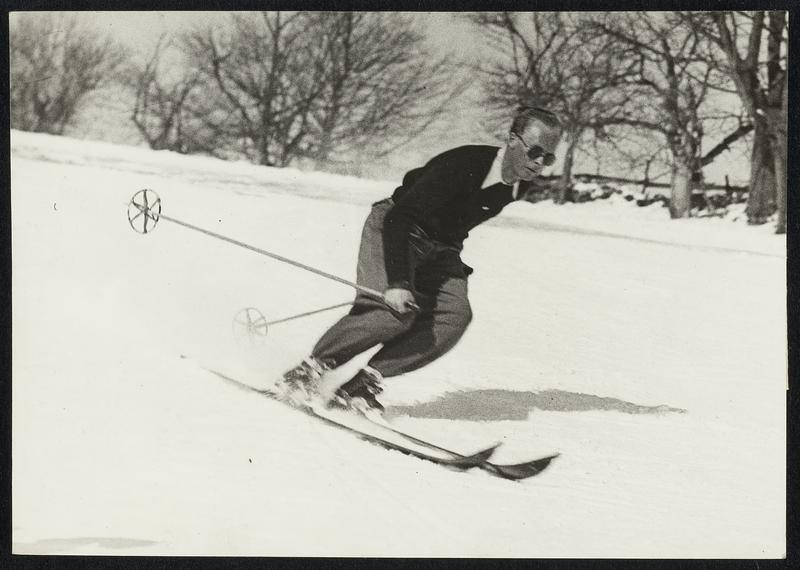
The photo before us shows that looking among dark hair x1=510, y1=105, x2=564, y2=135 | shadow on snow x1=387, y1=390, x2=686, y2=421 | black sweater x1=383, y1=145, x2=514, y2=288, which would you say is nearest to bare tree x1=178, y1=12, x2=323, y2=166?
black sweater x1=383, y1=145, x2=514, y2=288

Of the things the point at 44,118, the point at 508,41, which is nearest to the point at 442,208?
the point at 508,41

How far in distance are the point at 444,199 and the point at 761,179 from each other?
1175 millimetres

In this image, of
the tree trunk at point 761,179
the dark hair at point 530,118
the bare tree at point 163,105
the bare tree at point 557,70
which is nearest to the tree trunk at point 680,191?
the tree trunk at point 761,179

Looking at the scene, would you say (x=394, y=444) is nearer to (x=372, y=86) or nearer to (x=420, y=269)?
(x=420, y=269)

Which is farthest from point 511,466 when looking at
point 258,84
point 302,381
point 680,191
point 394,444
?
point 258,84

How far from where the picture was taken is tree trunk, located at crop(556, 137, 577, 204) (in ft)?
12.7

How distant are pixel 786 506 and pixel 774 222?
1.02m

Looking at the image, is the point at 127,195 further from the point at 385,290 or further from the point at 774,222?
the point at 774,222

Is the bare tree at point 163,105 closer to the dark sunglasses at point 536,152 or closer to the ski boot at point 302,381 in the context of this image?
the ski boot at point 302,381

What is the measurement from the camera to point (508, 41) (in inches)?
150

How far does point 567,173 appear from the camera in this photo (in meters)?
3.89

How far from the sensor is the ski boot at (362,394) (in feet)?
12.4

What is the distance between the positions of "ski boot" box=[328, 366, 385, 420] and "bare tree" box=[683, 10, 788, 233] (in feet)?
5.28

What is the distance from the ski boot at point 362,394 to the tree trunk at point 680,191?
128 centimetres
